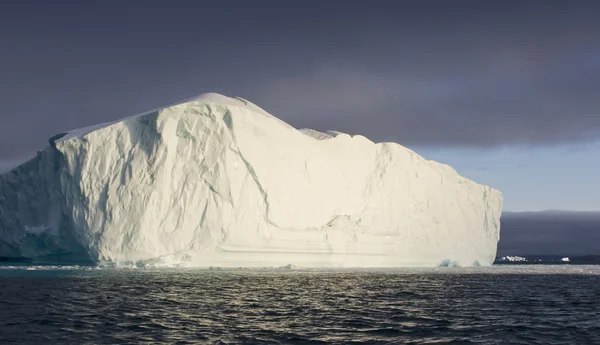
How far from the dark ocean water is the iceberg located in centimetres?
931

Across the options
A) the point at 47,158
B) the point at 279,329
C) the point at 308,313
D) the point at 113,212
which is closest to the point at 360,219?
the point at 113,212

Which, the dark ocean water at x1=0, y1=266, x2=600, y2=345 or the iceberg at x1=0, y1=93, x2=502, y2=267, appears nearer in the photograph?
the dark ocean water at x1=0, y1=266, x2=600, y2=345

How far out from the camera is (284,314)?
14.4 m

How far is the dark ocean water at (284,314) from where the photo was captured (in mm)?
11164

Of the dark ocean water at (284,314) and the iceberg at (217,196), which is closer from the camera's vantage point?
the dark ocean water at (284,314)

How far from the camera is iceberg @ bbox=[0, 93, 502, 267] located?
31.9 m

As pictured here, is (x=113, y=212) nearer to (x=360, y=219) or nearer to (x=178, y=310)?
(x=360, y=219)

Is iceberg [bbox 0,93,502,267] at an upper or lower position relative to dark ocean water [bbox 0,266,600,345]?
upper

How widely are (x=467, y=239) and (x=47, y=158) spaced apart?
27492mm

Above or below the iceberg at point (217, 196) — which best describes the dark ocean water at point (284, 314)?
below

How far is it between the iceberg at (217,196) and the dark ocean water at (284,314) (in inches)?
367

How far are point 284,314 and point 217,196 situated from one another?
1910cm

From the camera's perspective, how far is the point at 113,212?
103ft

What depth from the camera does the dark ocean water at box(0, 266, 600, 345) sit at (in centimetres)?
1116
